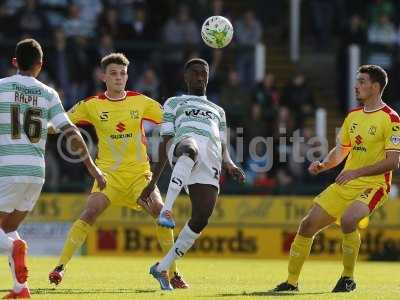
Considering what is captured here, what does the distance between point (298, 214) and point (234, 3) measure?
22.3 feet

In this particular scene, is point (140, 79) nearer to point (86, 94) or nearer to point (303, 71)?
point (86, 94)

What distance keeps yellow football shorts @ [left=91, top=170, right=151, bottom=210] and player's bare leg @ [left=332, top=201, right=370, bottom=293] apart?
214 cm

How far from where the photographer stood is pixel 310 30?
2519 cm

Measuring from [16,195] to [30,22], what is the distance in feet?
38.9

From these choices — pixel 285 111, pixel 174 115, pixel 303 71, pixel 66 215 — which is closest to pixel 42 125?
pixel 174 115

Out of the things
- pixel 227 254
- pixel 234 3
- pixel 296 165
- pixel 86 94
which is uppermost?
pixel 234 3

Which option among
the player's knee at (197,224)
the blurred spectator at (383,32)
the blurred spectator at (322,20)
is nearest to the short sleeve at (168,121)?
the player's knee at (197,224)

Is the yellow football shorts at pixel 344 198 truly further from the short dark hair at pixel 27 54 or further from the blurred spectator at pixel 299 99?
the blurred spectator at pixel 299 99

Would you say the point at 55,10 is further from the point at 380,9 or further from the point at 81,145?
the point at 81,145

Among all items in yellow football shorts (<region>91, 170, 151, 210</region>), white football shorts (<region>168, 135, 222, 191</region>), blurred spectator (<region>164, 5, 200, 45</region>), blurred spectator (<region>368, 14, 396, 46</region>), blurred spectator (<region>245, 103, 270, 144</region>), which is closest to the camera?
white football shorts (<region>168, 135, 222, 191</region>)

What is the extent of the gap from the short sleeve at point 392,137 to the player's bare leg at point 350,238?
601mm

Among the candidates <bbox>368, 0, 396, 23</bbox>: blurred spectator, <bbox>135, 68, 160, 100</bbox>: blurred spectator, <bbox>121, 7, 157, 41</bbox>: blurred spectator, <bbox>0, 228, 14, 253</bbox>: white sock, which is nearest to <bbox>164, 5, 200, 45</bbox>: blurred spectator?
<bbox>121, 7, 157, 41</bbox>: blurred spectator

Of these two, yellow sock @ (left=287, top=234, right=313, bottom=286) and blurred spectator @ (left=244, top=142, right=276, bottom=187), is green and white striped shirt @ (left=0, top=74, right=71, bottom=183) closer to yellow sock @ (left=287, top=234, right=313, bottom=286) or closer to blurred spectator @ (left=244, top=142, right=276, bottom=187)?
yellow sock @ (left=287, top=234, right=313, bottom=286)

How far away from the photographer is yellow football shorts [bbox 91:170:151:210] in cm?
1188
